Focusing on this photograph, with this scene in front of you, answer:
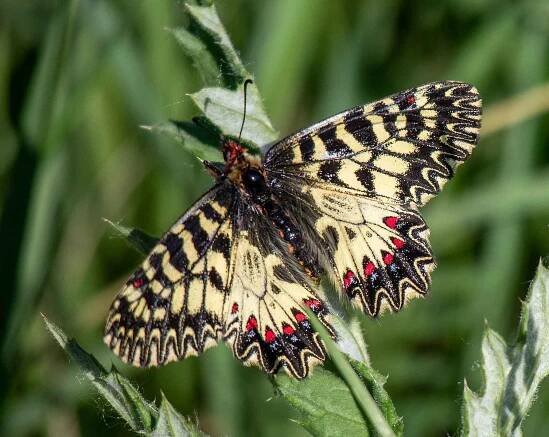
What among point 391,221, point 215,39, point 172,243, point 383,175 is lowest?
point 391,221

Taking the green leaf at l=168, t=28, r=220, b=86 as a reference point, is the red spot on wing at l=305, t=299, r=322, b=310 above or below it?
below

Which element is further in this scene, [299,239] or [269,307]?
[299,239]

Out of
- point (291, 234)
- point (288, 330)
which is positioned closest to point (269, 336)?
point (288, 330)

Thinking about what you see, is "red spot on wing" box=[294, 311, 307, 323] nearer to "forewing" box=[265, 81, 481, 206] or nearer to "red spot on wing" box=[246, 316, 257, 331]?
"red spot on wing" box=[246, 316, 257, 331]

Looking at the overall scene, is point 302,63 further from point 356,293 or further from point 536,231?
point 356,293

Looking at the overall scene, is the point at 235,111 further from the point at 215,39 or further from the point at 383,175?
the point at 383,175

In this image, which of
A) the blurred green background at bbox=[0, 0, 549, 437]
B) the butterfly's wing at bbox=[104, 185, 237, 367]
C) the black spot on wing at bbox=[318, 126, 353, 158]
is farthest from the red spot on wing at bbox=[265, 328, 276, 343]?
the blurred green background at bbox=[0, 0, 549, 437]

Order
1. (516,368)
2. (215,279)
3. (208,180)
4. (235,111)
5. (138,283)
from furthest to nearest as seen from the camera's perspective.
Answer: (208,180) → (235,111) → (215,279) → (138,283) → (516,368)
